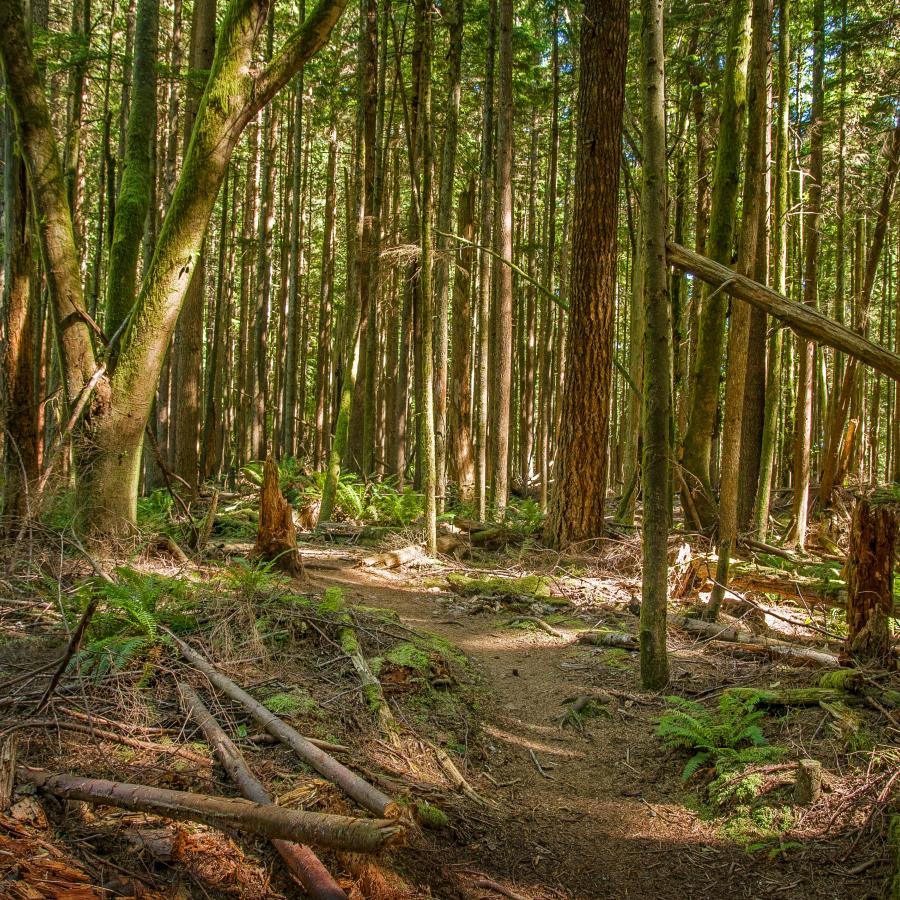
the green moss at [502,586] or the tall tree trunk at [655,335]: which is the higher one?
the tall tree trunk at [655,335]

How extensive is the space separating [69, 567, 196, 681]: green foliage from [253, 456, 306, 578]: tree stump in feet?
8.16

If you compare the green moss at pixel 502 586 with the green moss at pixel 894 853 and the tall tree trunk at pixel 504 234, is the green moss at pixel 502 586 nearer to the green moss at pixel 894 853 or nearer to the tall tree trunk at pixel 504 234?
the tall tree trunk at pixel 504 234

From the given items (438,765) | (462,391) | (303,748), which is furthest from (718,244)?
(303,748)

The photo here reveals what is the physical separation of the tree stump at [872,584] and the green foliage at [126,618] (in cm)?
449

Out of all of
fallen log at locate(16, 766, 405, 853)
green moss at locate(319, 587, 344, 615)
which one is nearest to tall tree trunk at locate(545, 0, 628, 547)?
green moss at locate(319, 587, 344, 615)

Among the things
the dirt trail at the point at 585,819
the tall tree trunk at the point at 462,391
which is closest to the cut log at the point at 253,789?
the dirt trail at the point at 585,819

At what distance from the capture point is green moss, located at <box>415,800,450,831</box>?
3318mm

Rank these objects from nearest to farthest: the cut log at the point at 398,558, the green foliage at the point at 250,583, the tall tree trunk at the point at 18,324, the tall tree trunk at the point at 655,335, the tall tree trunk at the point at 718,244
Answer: the tall tree trunk at the point at 655,335
the green foliage at the point at 250,583
the tall tree trunk at the point at 18,324
the cut log at the point at 398,558
the tall tree trunk at the point at 718,244

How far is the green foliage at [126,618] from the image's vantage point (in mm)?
3770

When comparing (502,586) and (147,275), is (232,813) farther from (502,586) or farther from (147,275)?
(502,586)

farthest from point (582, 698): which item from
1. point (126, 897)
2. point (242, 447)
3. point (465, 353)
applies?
point (242, 447)

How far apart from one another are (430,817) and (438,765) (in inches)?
23.2

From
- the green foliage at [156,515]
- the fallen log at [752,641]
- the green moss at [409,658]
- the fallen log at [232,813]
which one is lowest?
the fallen log at [752,641]

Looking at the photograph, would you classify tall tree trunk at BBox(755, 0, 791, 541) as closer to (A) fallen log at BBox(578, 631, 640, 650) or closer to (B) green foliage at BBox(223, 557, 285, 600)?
(A) fallen log at BBox(578, 631, 640, 650)
